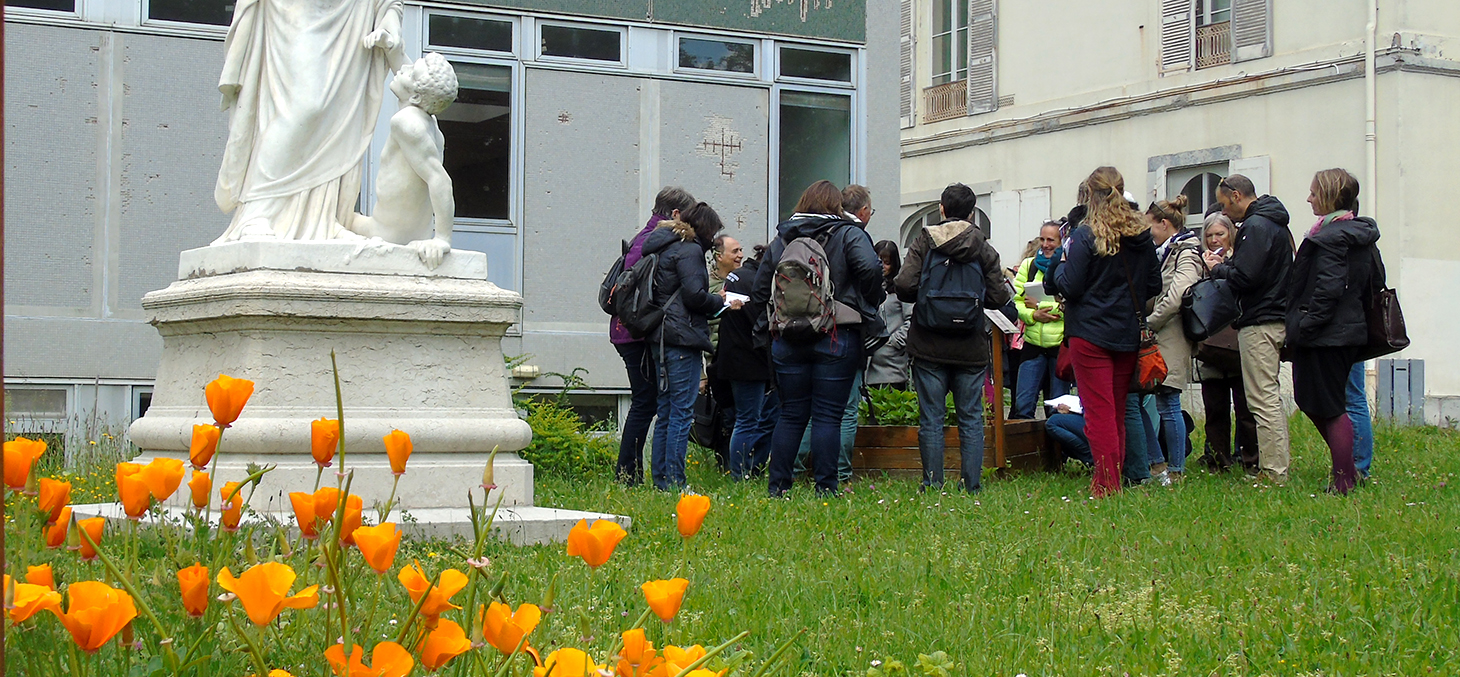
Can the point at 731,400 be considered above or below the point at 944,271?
below

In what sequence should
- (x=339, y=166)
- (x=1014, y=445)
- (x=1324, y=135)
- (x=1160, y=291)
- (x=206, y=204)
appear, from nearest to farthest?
(x=339, y=166), (x=1160, y=291), (x=1014, y=445), (x=206, y=204), (x=1324, y=135)

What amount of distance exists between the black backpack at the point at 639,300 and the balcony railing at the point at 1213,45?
13892mm

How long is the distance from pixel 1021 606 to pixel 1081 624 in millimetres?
251

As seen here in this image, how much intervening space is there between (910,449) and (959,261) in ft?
5.56

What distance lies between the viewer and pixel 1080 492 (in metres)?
7.76

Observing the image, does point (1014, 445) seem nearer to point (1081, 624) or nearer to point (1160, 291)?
point (1160, 291)

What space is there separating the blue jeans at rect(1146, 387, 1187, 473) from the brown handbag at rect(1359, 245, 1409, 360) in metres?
1.37

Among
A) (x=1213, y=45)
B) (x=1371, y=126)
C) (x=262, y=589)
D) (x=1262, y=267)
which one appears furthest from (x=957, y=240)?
(x=1213, y=45)

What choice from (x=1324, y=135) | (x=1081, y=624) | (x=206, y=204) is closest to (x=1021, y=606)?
(x=1081, y=624)

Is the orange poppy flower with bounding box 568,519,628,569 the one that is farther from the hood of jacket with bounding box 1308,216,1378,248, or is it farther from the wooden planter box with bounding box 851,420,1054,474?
the wooden planter box with bounding box 851,420,1054,474

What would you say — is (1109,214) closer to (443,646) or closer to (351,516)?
(351,516)

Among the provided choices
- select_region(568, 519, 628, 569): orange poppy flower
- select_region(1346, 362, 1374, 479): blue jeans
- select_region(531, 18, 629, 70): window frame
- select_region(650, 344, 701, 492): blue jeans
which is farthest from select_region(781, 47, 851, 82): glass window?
select_region(568, 519, 628, 569): orange poppy flower

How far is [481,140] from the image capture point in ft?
40.0

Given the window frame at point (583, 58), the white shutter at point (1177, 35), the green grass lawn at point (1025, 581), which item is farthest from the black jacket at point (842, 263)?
the white shutter at point (1177, 35)
